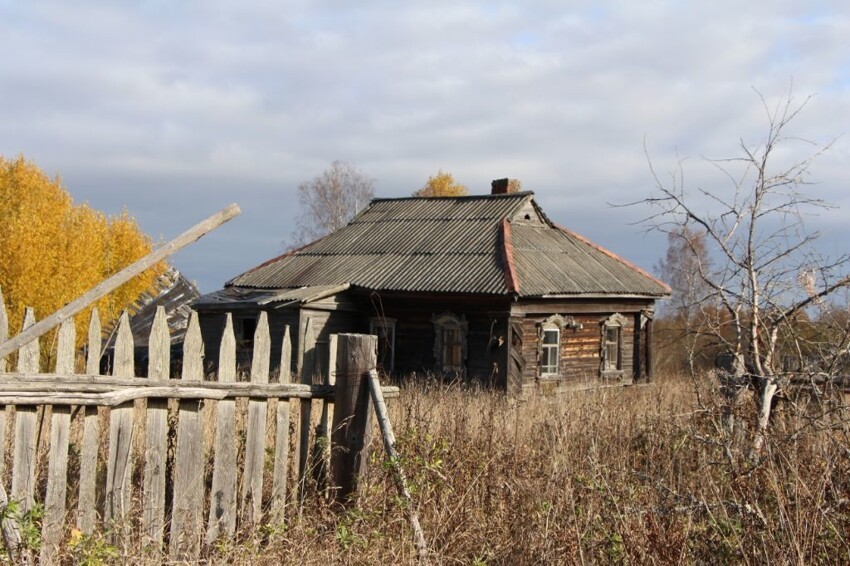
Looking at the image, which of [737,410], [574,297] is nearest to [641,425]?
[737,410]

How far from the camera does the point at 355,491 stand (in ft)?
16.1

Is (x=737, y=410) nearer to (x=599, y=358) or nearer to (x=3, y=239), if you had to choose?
(x=599, y=358)

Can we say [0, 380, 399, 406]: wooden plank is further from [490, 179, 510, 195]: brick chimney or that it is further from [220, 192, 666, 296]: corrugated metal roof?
[490, 179, 510, 195]: brick chimney

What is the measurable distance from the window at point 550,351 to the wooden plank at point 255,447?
46.0 feet

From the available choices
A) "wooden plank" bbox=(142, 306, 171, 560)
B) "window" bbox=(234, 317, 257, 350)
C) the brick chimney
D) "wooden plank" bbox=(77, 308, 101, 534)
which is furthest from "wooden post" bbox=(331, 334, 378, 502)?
the brick chimney

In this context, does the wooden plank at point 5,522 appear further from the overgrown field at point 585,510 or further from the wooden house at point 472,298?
the wooden house at point 472,298

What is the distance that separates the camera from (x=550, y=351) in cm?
1845

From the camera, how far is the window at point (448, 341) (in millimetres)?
17984

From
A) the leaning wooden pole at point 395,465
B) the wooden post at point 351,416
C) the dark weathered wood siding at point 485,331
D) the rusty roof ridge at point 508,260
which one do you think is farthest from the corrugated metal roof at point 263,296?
the leaning wooden pole at point 395,465

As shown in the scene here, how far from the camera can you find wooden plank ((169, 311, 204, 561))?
4320 millimetres

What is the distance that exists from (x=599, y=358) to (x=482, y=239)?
3.99 m

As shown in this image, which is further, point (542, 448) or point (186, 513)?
point (542, 448)

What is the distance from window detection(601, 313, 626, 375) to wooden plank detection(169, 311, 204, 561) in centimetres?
1647

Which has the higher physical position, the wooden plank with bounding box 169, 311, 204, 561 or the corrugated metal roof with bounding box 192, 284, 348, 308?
the corrugated metal roof with bounding box 192, 284, 348, 308
